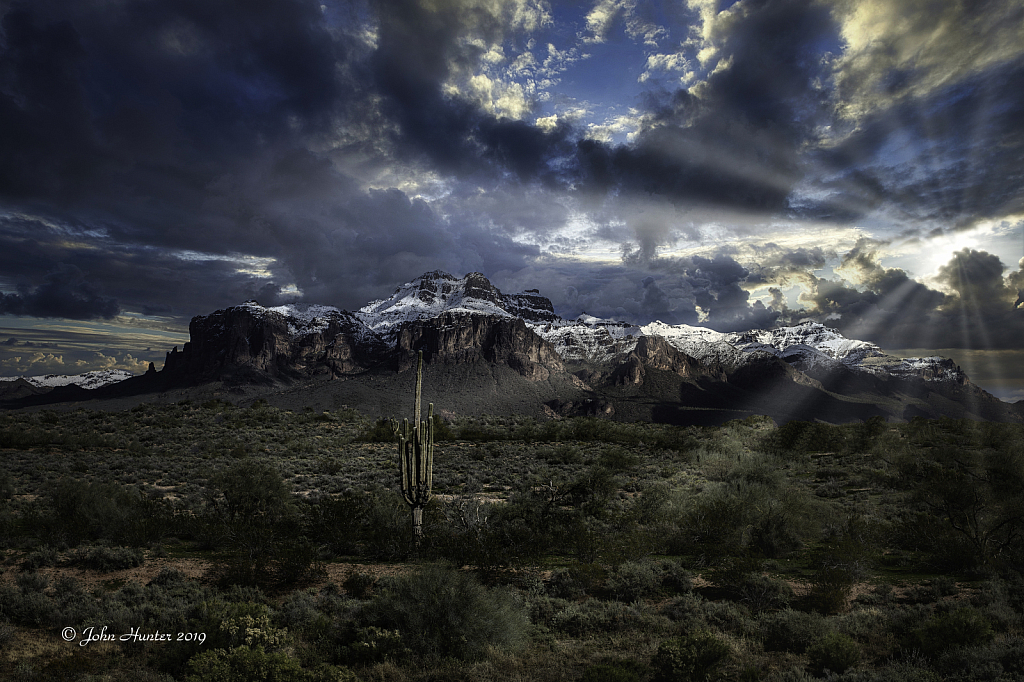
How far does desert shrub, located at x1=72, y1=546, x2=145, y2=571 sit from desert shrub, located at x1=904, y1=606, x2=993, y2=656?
21.3 metres

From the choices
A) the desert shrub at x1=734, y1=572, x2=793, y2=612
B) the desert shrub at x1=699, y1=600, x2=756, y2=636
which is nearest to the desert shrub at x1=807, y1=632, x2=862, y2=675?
the desert shrub at x1=699, y1=600, x2=756, y2=636

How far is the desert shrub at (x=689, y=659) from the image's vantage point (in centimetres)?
929

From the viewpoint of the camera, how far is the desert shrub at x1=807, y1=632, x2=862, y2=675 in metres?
9.52

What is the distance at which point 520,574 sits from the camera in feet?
47.9

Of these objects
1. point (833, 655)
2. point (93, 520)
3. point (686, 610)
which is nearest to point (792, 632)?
point (833, 655)

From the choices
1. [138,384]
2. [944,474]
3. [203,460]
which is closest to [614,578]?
[944,474]

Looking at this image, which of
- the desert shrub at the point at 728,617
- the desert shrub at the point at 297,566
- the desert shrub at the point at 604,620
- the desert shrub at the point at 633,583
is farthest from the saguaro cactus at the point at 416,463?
the desert shrub at the point at 728,617

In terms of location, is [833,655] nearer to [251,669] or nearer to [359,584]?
[251,669]

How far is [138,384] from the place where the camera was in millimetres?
152750

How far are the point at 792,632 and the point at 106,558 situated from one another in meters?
19.6

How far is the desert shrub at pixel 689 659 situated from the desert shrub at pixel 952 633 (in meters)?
4.44

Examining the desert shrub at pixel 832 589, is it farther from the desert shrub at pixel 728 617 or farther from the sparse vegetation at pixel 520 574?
the desert shrub at pixel 728 617

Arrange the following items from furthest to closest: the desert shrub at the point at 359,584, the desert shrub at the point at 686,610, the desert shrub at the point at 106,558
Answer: the desert shrub at the point at 106,558
the desert shrub at the point at 359,584
the desert shrub at the point at 686,610

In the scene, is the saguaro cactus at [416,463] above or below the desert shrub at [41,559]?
above
